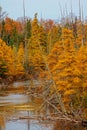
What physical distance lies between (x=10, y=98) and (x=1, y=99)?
743mm

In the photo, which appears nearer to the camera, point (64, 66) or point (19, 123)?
point (19, 123)

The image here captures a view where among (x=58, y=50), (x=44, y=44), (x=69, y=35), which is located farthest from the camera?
(x=44, y=44)

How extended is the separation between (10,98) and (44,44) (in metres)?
44.6

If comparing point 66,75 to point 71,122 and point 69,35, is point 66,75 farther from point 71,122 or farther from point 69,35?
point 71,122

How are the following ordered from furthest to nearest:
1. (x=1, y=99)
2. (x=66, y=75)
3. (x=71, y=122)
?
(x=1, y=99) → (x=66, y=75) → (x=71, y=122)

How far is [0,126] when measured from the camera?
80.5 ft

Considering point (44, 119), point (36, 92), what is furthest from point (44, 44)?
point (44, 119)

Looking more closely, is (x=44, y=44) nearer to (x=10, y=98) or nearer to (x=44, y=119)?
(x=10, y=98)

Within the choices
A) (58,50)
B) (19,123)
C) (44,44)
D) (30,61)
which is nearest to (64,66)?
(58,50)

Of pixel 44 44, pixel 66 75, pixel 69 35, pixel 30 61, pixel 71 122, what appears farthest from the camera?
pixel 44 44

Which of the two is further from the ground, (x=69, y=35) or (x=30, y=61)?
(x=69, y=35)

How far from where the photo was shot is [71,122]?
24.4m

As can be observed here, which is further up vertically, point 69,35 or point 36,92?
point 69,35

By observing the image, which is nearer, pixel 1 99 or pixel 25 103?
pixel 25 103
